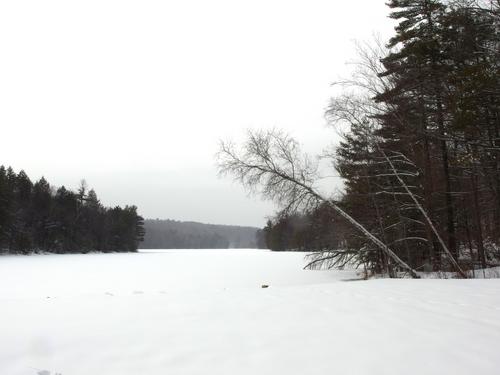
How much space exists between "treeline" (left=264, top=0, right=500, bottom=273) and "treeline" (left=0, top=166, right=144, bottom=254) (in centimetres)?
4514

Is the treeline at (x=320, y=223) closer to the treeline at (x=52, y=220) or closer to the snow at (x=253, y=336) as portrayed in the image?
the snow at (x=253, y=336)

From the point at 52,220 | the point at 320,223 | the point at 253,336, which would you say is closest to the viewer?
the point at 253,336

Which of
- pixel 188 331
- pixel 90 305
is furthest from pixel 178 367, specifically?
pixel 90 305

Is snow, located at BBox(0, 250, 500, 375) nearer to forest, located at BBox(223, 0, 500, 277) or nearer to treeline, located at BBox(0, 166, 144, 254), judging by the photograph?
forest, located at BBox(223, 0, 500, 277)

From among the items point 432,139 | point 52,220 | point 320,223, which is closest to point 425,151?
point 432,139

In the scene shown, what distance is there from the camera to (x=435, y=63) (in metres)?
12.7

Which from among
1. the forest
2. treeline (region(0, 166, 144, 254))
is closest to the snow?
the forest

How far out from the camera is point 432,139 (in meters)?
12.9

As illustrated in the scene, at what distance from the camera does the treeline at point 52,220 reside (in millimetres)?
47719

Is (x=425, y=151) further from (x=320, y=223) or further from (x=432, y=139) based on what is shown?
(x=320, y=223)

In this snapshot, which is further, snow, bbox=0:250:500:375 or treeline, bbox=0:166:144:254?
treeline, bbox=0:166:144:254

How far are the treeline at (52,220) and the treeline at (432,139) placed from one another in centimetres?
4514

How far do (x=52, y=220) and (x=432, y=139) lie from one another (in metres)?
57.4

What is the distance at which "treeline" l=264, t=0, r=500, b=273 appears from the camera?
9969mm
